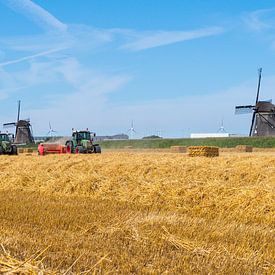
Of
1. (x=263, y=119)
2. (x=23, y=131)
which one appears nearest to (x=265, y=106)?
(x=263, y=119)

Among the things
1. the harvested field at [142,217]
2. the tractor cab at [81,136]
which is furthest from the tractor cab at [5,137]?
the harvested field at [142,217]

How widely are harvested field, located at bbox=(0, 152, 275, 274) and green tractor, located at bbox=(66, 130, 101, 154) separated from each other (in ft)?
42.9

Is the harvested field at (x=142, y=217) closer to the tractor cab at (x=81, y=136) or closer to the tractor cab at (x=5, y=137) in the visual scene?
the tractor cab at (x=81, y=136)

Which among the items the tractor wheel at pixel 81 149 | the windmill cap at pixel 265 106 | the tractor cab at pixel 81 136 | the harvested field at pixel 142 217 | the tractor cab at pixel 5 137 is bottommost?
the harvested field at pixel 142 217

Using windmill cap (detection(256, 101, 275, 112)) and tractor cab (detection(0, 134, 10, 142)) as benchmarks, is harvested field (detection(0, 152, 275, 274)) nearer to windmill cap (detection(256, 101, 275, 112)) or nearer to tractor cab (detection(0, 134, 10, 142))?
tractor cab (detection(0, 134, 10, 142))

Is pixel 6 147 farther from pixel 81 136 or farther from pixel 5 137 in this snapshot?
pixel 81 136

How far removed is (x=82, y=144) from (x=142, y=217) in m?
21.5

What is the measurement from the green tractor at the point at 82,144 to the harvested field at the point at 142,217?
13.1 meters

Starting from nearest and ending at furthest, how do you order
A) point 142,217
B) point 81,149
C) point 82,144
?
point 142,217, point 81,149, point 82,144

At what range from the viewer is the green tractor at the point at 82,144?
28314 mm

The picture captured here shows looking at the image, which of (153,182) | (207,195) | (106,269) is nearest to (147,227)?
(106,269)

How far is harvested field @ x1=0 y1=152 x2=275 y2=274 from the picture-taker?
4.80 meters

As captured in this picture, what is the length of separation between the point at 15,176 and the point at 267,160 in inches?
296

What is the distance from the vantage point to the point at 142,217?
7645 millimetres
